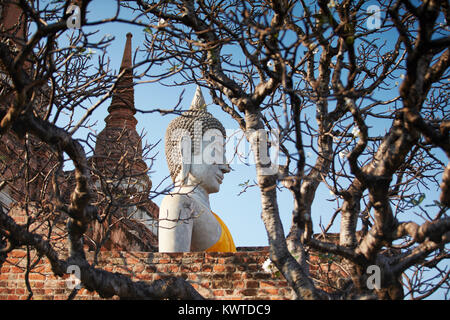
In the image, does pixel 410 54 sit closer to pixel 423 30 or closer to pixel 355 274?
pixel 423 30

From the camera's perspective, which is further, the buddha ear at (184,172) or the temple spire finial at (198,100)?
the temple spire finial at (198,100)

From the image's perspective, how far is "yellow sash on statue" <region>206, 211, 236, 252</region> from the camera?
6543mm

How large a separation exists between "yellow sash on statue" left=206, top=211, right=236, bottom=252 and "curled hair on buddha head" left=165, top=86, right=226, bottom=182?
32.1 inches

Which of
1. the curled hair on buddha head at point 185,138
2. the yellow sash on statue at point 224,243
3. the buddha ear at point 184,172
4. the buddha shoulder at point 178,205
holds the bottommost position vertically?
the yellow sash on statue at point 224,243

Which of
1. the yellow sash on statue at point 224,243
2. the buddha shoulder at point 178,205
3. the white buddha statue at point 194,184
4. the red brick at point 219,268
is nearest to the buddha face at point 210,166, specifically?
the white buddha statue at point 194,184

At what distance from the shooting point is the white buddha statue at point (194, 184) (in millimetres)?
6199

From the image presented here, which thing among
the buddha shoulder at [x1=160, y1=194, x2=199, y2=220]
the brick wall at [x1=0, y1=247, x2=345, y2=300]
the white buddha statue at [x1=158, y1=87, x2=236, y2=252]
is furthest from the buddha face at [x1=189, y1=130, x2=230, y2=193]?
the brick wall at [x1=0, y1=247, x2=345, y2=300]

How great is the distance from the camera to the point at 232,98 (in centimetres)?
527

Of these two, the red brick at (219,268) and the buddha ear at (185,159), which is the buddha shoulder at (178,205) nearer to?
the buddha ear at (185,159)

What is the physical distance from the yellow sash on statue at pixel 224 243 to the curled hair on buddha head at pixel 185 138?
2.68 feet

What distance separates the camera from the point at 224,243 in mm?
6617
